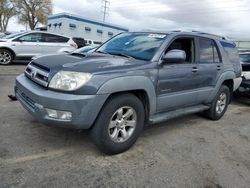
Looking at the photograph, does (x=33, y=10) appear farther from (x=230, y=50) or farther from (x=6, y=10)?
(x=230, y=50)

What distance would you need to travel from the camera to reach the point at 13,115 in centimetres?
462

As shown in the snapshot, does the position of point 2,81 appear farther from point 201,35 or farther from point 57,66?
point 201,35

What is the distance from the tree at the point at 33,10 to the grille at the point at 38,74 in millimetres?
48880

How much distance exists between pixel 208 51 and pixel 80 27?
2641 centimetres

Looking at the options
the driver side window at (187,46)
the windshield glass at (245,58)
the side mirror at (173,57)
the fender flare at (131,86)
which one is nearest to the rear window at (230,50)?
the driver side window at (187,46)

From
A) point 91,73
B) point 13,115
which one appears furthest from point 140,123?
point 13,115

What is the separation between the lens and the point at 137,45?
4.14 m

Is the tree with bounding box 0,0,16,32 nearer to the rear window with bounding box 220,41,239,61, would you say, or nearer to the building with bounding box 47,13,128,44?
the building with bounding box 47,13,128,44

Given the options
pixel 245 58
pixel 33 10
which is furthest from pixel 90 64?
pixel 33 10

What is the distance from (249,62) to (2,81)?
781cm

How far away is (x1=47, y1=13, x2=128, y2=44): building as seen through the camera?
92.8 ft

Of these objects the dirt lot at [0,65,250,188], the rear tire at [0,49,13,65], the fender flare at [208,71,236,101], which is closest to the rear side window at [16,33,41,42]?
the rear tire at [0,49,13,65]

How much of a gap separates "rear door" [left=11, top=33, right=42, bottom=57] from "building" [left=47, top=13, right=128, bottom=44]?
15.3 m

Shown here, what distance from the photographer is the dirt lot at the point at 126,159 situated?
2.86m
